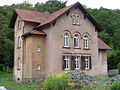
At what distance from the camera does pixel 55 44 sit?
2012 cm

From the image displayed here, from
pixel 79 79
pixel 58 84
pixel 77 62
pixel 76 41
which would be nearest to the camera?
pixel 58 84

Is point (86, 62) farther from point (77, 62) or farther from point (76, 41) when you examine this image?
point (76, 41)

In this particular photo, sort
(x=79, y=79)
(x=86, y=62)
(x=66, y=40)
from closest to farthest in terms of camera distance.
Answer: (x=79, y=79) → (x=66, y=40) → (x=86, y=62)

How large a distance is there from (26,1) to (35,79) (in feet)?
121

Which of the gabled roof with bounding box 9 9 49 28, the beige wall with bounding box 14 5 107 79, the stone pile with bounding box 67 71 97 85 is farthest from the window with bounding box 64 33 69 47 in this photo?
the stone pile with bounding box 67 71 97 85

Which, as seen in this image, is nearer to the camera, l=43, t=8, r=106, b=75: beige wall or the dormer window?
l=43, t=8, r=106, b=75: beige wall

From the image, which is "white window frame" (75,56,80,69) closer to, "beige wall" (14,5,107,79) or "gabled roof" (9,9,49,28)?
"beige wall" (14,5,107,79)

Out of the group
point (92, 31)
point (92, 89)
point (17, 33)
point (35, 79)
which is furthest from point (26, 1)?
point (92, 89)

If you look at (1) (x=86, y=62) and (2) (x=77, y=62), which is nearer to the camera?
(2) (x=77, y=62)

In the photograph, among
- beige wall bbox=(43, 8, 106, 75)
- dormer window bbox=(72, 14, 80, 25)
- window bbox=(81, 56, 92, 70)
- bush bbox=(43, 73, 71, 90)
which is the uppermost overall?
dormer window bbox=(72, 14, 80, 25)

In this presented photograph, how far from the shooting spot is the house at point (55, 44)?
2017 cm

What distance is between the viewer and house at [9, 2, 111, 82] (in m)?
20.2

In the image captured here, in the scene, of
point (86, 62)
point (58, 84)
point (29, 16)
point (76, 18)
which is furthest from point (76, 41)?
point (58, 84)

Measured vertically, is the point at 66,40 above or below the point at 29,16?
below
